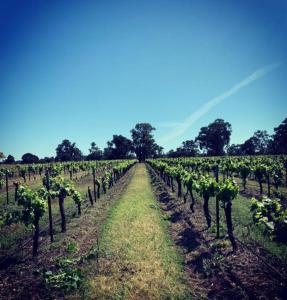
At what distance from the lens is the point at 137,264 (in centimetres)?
816

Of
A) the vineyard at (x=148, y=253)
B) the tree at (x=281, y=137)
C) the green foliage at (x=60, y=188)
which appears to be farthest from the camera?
the tree at (x=281, y=137)

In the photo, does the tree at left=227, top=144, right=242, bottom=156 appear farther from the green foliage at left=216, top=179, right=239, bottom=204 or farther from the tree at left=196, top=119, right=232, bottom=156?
the green foliage at left=216, top=179, right=239, bottom=204

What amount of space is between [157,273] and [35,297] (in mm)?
3636

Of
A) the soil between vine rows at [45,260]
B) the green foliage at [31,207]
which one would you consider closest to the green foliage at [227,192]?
the soil between vine rows at [45,260]

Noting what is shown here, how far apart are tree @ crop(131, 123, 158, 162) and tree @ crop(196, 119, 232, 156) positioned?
3083 cm

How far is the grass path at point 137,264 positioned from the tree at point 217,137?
379 feet

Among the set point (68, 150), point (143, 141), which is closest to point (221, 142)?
point (143, 141)

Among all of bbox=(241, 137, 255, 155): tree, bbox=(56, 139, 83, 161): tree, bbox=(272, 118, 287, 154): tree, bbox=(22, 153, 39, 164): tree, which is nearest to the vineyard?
bbox=(272, 118, 287, 154): tree

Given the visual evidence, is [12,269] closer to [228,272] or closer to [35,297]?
[35,297]

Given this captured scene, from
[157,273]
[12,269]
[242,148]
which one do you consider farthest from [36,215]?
[242,148]

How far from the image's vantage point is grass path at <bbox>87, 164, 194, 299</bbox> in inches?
259

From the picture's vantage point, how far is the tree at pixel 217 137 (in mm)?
121688

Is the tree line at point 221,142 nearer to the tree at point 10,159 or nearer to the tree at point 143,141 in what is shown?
the tree at point 143,141

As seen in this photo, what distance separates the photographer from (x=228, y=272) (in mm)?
7254
